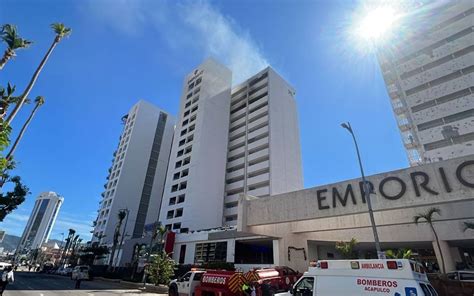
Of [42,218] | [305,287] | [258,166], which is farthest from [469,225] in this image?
[42,218]

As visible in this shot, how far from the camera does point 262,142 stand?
55688 millimetres

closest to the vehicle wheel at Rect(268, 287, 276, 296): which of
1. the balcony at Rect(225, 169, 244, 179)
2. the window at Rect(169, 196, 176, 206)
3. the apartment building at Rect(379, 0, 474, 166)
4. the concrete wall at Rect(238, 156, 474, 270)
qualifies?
the concrete wall at Rect(238, 156, 474, 270)

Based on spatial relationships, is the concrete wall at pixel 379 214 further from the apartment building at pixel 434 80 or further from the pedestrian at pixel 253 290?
the apartment building at pixel 434 80

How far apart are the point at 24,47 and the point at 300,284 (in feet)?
71.3

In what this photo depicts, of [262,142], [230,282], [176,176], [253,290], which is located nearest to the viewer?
[253,290]

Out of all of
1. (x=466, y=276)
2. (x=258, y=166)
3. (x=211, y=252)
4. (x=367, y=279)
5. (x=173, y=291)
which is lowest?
(x=173, y=291)

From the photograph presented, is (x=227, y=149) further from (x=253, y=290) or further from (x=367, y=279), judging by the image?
(x=367, y=279)

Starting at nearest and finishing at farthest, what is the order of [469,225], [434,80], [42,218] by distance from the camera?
[469,225], [434,80], [42,218]

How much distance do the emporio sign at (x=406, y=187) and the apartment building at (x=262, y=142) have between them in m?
29.3

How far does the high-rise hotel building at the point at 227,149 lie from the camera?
52.6 m

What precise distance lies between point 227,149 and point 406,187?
47660 mm

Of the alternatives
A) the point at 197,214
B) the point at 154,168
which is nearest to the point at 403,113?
the point at 197,214

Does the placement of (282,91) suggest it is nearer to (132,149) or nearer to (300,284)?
(132,149)

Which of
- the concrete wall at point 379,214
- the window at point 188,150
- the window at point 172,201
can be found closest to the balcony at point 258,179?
the window at point 188,150
